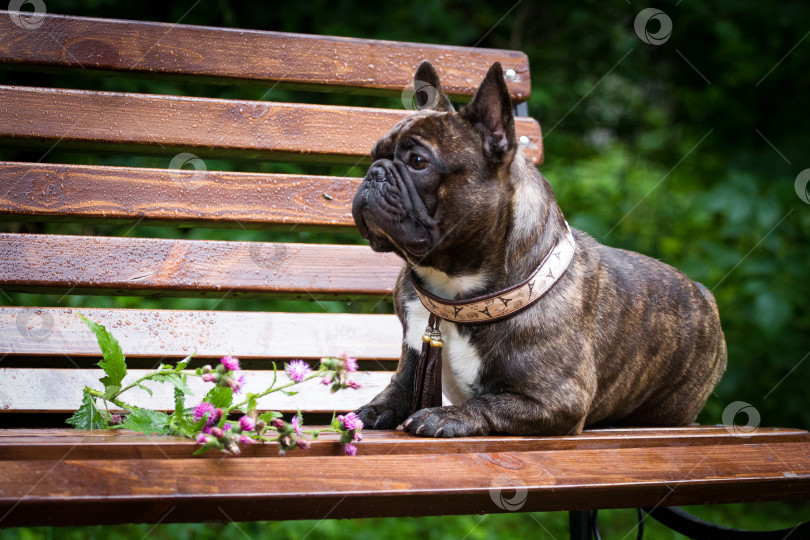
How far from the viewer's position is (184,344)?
227 cm

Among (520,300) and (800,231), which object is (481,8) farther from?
(520,300)

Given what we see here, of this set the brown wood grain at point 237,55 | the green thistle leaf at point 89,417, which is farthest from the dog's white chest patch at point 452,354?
the brown wood grain at point 237,55

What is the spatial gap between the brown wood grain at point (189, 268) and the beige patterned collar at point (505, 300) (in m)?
0.59

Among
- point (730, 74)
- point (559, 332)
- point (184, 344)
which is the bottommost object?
point (184, 344)

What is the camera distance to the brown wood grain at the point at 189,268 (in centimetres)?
219

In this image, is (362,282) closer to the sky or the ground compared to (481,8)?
closer to the ground

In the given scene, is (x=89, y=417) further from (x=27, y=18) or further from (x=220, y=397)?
(x=27, y=18)

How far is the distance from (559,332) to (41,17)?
5.66ft

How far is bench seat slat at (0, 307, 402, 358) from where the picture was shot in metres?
2.16

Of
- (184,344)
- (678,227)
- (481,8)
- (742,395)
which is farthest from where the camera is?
(678,227)

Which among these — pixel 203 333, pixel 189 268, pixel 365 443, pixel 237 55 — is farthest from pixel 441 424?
pixel 237 55

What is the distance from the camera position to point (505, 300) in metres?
1.87

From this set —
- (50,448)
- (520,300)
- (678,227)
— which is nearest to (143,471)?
(50,448)

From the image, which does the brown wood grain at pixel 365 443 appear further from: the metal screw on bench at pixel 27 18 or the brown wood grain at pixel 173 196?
the metal screw on bench at pixel 27 18
